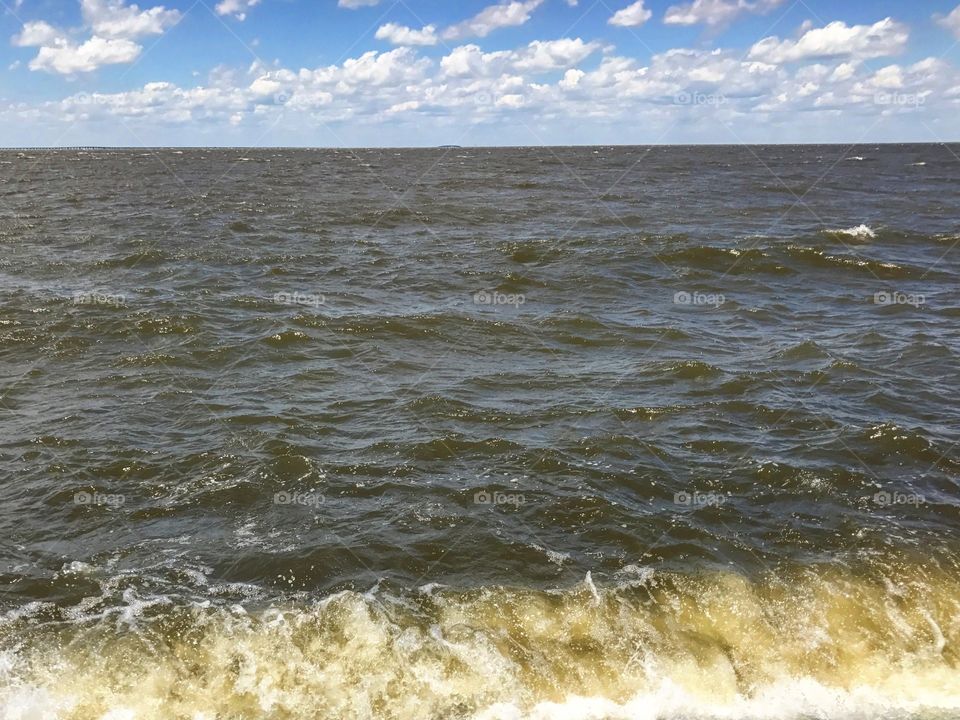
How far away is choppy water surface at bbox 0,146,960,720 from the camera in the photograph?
7219 millimetres

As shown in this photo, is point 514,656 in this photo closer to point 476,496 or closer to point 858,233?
point 476,496

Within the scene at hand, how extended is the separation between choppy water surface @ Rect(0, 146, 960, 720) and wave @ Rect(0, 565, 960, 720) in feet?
0.10

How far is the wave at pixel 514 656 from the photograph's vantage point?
6.92 metres

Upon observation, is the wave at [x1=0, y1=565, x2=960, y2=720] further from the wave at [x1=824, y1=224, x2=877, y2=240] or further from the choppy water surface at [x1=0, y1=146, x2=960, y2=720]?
the wave at [x1=824, y1=224, x2=877, y2=240]

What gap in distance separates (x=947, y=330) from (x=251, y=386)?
15561mm

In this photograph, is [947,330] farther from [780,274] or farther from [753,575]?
[753,575]

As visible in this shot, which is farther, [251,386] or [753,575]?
[251,386]

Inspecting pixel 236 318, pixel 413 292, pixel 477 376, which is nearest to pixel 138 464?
pixel 477 376

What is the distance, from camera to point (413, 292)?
20266 mm

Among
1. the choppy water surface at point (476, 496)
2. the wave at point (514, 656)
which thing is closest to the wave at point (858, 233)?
the choppy water surface at point (476, 496)

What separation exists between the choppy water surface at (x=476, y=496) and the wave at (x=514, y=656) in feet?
0.10

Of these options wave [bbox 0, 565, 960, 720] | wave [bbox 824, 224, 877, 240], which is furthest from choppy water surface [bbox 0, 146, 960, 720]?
wave [bbox 824, 224, 877, 240]

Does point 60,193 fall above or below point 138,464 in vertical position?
above

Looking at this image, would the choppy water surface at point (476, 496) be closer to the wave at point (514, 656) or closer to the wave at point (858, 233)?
the wave at point (514, 656)
